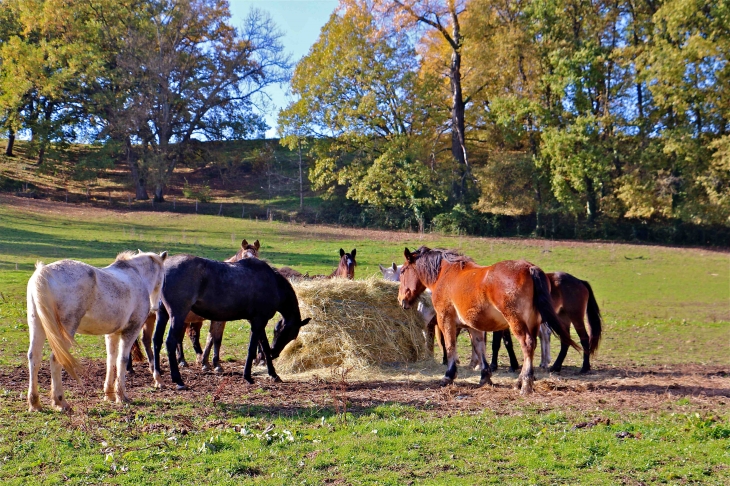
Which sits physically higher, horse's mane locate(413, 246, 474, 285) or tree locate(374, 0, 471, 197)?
tree locate(374, 0, 471, 197)

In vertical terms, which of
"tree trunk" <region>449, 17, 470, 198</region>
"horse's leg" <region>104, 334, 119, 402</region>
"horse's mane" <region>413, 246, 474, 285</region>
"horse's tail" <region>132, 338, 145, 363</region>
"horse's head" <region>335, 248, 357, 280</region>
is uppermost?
"tree trunk" <region>449, 17, 470, 198</region>

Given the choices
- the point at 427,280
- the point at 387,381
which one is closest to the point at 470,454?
the point at 387,381

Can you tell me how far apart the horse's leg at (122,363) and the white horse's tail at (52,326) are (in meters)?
0.82

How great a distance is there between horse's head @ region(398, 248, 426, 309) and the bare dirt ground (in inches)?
49.5

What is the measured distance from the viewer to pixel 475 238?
33.9 m

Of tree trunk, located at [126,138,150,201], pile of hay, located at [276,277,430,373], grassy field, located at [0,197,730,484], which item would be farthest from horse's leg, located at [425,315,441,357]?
tree trunk, located at [126,138,150,201]

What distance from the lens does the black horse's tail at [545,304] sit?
8695 millimetres

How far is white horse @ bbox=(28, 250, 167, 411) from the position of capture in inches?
283

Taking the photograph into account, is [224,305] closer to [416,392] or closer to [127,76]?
[416,392]

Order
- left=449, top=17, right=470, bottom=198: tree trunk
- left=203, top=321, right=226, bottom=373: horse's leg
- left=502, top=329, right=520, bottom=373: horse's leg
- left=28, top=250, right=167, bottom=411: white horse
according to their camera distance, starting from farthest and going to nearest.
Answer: left=449, top=17, right=470, bottom=198: tree trunk, left=502, top=329, right=520, bottom=373: horse's leg, left=203, top=321, right=226, bottom=373: horse's leg, left=28, top=250, right=167, bottom=411: white horse

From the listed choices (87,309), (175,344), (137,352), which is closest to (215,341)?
(137,352)

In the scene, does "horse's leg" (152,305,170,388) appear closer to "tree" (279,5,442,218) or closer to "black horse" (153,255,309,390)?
"black horse" (153,255,309,390)

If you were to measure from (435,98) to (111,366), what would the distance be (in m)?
31.9

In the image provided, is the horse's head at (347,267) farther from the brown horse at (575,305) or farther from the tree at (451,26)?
the tree at (451,26)
